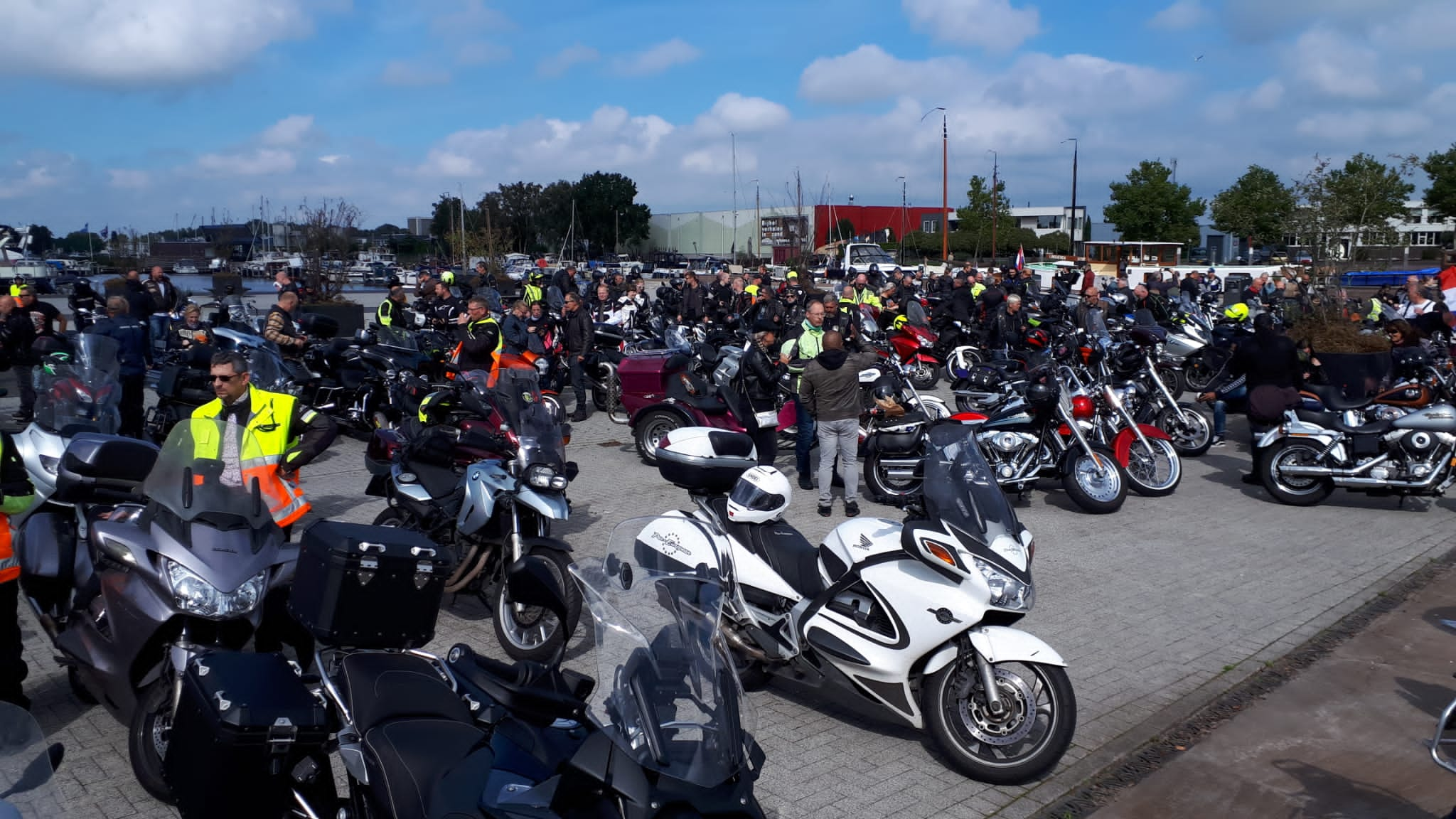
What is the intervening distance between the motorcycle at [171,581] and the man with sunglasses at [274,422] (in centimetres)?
81

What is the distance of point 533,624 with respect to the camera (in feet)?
19.2

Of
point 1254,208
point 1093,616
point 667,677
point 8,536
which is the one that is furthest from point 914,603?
point 1254,208

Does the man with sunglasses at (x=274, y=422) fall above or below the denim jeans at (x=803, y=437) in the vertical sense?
above

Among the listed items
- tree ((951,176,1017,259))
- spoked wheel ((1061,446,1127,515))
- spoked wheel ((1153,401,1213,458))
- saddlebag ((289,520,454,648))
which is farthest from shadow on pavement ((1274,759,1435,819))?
tree ((951,176,1017,259))

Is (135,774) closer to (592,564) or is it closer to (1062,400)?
(592,564)

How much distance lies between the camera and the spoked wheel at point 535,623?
5.71m

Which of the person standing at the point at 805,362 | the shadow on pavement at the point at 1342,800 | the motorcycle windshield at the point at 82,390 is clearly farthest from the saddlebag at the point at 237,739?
the person standing at the point at 805,362

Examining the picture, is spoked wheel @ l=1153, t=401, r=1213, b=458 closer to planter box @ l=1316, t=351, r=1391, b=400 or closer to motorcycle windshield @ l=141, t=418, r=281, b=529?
planter box @ l=1316, t=351, r=1391, b=400

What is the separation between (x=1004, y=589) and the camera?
15.3 ft

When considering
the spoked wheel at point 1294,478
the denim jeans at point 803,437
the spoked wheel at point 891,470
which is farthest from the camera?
the denim jeans at point 803,437

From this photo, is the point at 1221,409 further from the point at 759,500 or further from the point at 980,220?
the point at 980,220

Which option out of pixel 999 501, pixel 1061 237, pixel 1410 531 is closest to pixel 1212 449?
pixel 1410 531

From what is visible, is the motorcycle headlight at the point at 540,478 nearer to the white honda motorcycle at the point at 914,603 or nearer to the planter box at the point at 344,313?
the white honda motorcycle at the point at 914,603

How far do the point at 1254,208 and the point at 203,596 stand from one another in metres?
48.5
